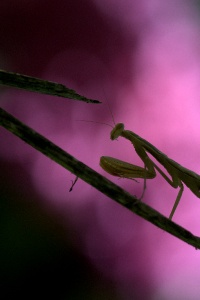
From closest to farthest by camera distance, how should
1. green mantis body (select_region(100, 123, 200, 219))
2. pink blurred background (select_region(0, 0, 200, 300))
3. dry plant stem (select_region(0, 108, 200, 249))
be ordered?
dry plant stem (select_region(0, 108, 200, 249)) → green mantis body (select_region(100, 123, 200, 219)) → pink blurred background (select_region(0, 0, 200, 300))

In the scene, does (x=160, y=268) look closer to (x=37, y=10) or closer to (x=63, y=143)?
(x=63, y=143)

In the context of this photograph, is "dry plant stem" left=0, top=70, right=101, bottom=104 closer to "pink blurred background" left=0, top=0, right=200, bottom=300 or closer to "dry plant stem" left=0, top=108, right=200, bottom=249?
"dry plant stem" left=0, top=108, right=200, bottom=249

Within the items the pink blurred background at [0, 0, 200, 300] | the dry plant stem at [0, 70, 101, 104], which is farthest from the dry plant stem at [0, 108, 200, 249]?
the pink blurred background at [0, 0, 200, 300]

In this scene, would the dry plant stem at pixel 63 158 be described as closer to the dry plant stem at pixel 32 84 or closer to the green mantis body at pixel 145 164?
the dry plant stem at pixel 32 84

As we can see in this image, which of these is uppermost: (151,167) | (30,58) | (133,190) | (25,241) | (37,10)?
(37,10)

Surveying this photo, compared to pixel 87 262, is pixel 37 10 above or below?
above

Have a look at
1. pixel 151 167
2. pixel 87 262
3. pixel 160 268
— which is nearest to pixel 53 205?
pixel 87 262
